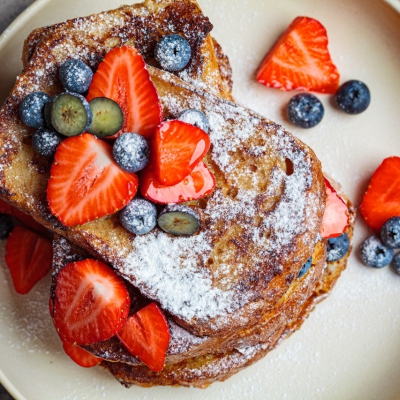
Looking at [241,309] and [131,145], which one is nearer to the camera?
[131,145]

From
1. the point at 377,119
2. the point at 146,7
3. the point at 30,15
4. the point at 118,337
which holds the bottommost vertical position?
the point at 118,337

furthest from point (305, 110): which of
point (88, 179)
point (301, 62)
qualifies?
point (88, 179)

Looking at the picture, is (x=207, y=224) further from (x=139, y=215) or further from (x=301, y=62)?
(x=301, y=62)

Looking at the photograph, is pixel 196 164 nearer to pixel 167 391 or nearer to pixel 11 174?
pixel 11 174

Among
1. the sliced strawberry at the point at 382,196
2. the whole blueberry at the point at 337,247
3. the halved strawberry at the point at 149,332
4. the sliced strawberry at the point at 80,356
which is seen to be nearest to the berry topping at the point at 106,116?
the halved strawberry at the point at 149,332

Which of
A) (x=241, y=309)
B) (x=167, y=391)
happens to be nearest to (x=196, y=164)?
(x=241, y=309)

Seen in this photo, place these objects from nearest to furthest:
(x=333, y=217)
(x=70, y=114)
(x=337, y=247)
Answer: (x=70, y=114), (x=333, y=217), (x=337, y=247)
